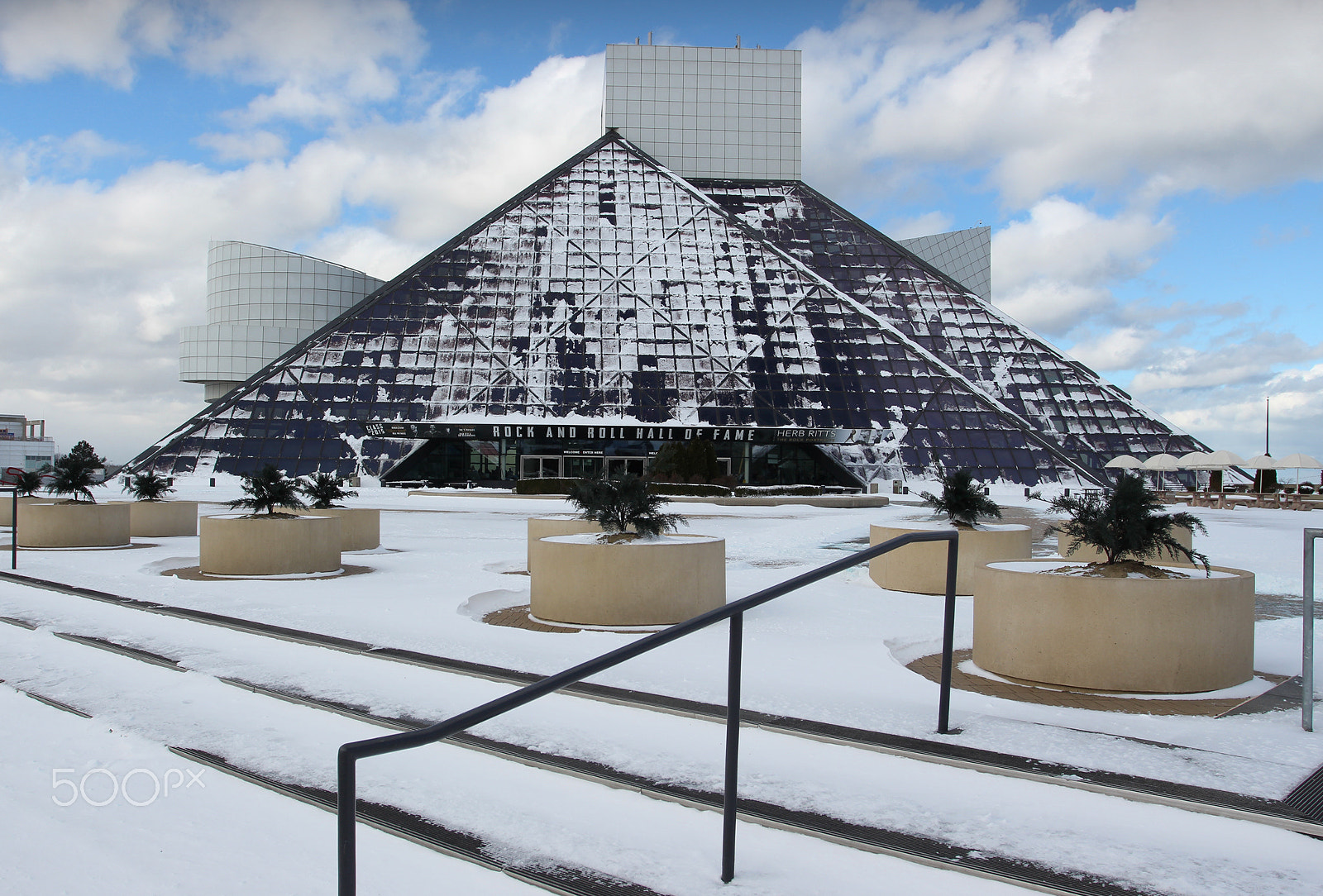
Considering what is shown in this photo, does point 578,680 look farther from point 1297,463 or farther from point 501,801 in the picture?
point 1297,463

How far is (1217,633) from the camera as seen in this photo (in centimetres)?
658

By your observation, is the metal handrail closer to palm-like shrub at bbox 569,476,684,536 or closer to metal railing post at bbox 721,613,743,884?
metal railing post at bbox 721,613,743,884

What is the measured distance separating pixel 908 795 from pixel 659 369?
40.7 meters

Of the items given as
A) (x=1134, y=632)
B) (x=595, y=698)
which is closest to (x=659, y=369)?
(x=1134, y=632)

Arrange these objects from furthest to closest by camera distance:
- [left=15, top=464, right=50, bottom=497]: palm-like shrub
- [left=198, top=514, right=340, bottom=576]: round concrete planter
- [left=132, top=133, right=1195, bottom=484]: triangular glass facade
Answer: [left=132, top=133, right=1195, bottom=484]: triangular glass facade → [left=15, top=464, right=50, bottom=497]: palm-like shrub → [left=198, top=514, right=340, bottom=576]: round concrete planter

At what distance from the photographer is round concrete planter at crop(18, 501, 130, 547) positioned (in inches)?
660

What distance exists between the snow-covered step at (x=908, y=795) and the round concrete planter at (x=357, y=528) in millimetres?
11192

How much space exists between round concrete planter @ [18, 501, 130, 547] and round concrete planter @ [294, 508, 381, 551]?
3692 millimetres

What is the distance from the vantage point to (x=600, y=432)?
41.4 meters

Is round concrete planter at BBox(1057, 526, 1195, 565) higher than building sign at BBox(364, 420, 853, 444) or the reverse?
the reverse

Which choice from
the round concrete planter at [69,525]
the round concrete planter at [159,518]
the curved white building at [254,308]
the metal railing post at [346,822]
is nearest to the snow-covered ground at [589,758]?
the metal railing post at [346,822]

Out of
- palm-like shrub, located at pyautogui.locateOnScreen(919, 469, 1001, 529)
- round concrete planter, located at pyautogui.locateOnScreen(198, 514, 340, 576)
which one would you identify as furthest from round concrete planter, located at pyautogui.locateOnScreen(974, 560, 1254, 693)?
round concrete planter, located at pyautogui.locateOnScreen(198, 514, 340, 576)

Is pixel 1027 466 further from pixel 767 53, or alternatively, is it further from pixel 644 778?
pixel 644 778

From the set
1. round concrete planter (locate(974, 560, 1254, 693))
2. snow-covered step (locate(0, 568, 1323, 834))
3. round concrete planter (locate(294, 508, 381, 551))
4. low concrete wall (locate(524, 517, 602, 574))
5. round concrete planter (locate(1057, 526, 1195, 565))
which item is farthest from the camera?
round concrete planter (locate(294, 508, 381, 551))
